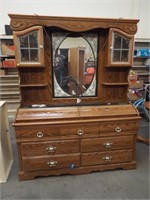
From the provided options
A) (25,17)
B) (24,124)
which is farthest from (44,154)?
(25,17)

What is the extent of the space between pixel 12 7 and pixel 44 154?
279cm

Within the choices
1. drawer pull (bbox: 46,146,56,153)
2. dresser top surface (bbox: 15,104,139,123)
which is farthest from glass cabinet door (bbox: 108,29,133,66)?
drawer pull (bbox: 46,146,56,153)

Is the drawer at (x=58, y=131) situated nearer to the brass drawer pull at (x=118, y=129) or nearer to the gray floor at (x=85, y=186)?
the brass drawer pull at (x=118, y=129)

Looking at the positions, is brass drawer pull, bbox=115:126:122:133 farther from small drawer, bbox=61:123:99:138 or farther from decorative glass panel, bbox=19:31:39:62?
decorative glass panel, bbox=19:31:39:62

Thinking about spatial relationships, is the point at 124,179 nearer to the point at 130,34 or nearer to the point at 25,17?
the point at 130,34

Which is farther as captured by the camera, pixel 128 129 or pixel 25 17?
pixel 128 129

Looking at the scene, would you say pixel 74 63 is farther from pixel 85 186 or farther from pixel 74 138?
pixel 85 186

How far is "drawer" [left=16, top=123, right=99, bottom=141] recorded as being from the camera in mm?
1724

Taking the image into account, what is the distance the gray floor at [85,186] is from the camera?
5.49 ft

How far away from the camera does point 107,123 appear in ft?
5.99

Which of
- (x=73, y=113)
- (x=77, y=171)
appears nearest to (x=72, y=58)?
(x=73, y=113)

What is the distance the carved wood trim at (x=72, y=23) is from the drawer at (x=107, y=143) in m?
1.19

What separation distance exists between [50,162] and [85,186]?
452mm

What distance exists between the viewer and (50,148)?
5.94ft
